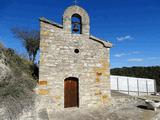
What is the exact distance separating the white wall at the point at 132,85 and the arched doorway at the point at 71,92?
30.7 ft

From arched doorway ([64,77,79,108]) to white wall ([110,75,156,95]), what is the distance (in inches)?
369

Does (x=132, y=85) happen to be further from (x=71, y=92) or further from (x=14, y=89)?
(x=14, y=89)

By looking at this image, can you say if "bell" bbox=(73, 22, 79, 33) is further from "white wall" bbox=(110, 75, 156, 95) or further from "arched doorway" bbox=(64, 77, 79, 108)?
"white wall" bbox=(110, 75, 156, 95)

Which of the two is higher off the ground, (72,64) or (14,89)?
(72,64)

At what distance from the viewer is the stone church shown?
10539 mm

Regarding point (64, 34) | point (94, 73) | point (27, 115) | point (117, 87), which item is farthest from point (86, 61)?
point (117, 87)

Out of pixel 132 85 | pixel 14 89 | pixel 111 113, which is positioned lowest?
pixel 111 113

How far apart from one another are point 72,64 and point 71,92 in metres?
1.71

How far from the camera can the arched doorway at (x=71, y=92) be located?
36.0 feet

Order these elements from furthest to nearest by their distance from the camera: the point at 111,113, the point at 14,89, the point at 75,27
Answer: the point at 75,27
the point at 111,113
the point at 14,89

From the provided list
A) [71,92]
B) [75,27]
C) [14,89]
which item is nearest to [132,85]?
[71,92]

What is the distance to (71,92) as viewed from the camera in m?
11.1

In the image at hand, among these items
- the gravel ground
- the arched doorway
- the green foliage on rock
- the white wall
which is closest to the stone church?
the arched doorway

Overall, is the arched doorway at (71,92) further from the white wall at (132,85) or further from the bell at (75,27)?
the white wall at (132,85)
